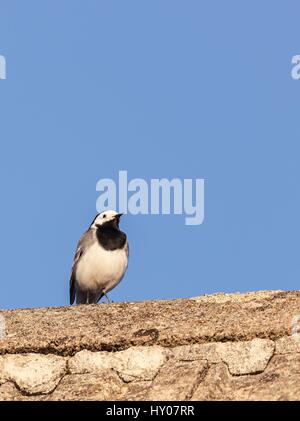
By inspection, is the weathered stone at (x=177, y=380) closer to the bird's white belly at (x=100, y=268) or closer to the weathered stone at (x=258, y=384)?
the weathered stone at (x=258, y=384)

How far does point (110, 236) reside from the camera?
41.4ft

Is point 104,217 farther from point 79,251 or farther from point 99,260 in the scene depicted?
point 99,260

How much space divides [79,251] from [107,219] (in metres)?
0.52

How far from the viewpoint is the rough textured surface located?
5.94 metres

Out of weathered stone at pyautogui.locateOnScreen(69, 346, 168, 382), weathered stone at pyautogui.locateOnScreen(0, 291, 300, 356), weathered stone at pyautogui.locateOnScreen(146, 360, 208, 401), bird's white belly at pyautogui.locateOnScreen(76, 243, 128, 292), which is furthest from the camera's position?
bird's white belly at pyautogui.locateOnScreen(76, 243, 128, 292)

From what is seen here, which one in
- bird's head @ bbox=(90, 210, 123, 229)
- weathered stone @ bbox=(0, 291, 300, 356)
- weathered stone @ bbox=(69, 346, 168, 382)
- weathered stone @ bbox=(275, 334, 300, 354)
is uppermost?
bird's head @ bbox=(90, 210, 123, 229)

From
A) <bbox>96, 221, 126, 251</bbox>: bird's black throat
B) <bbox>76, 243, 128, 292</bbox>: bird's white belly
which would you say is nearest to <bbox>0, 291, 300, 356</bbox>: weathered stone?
<bbox>76, 243, 128, 292</bbox>: bird's white belly

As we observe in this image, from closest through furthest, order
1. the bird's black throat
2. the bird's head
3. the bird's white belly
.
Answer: the bird's white belly → the bird's black throat → the bird's head

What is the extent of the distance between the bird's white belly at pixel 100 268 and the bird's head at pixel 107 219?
1.40 ft

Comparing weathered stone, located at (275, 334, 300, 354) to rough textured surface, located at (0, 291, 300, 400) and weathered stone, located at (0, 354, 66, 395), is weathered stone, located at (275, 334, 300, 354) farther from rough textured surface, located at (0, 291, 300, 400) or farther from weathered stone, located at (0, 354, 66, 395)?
weathered stone, located at (0, 354, 66, 395)

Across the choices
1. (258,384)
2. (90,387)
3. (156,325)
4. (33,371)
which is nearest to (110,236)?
(156,325)

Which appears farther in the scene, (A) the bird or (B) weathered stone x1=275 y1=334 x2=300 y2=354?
(A) the bird
